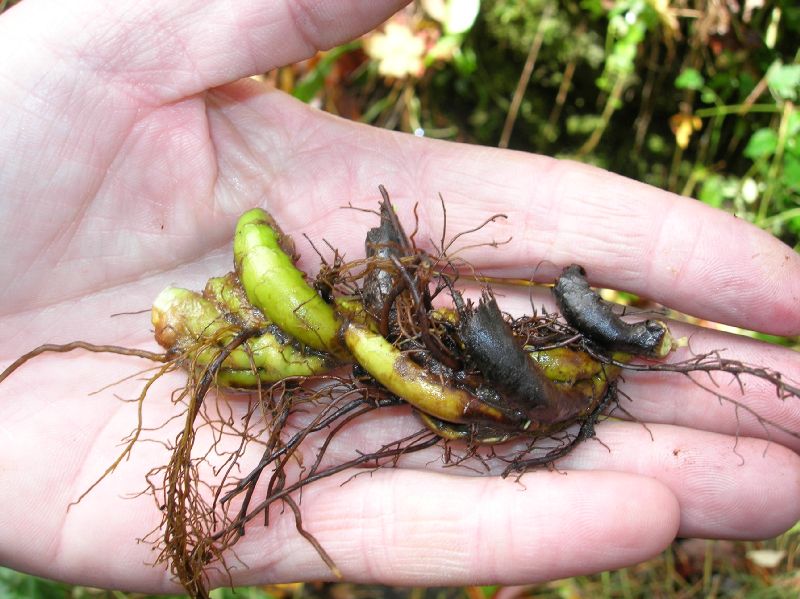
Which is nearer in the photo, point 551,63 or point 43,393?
point 43,393

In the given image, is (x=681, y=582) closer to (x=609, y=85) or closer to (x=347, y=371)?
(x=347, y=371)

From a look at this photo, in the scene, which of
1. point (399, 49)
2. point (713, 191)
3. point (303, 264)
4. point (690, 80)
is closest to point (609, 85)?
point (690, 80)

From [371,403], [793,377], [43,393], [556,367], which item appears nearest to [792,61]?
[793,377]

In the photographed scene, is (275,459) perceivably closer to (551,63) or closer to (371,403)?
(371,403)

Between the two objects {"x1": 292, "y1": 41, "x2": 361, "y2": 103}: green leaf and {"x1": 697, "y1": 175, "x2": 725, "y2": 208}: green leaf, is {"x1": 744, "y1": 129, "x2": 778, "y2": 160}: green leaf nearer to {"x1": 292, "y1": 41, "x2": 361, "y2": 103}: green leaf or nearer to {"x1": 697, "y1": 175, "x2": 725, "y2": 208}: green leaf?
{"x1": 697, "y1": 175, "x2": 725, "y2": 208}: green leaf

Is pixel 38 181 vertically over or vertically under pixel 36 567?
over

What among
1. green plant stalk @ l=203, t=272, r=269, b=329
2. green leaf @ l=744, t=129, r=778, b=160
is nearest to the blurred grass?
green plant stalk @ l=203, t=272, r=269, b=329

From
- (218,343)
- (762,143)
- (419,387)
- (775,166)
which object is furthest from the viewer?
(775,166)
